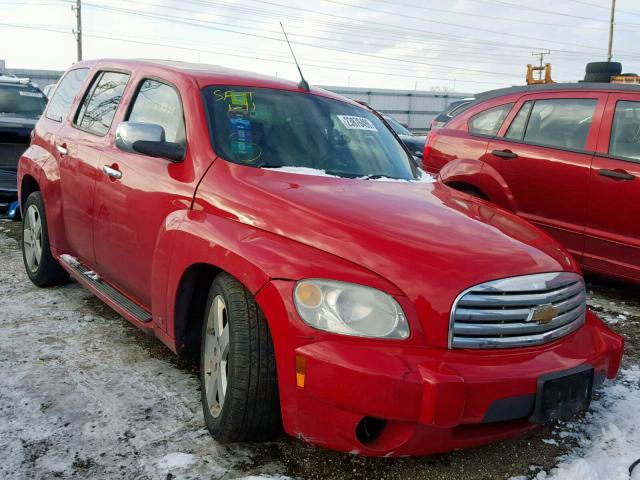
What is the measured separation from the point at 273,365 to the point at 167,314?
81 centimetres

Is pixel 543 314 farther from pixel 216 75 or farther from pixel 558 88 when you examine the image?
pixel 558 88

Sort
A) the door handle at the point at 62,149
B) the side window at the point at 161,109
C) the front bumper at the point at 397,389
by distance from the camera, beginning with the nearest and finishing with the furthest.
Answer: the front bumper at the point at 397,389 < the side window at the point at 161,109 < the door handle at the point at 62,149

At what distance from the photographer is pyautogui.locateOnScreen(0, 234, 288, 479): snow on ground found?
2.48 m

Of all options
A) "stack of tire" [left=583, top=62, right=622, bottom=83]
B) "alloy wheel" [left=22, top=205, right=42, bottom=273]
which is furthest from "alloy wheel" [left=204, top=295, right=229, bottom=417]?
"stack of tire" [left=583, top=62, right=622, bottom=83]

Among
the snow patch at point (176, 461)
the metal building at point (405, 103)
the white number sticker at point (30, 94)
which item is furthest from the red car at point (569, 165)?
the metal building at point (405, 103)

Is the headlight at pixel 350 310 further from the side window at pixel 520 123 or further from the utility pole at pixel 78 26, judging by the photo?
the utility pole at pixel 78 26

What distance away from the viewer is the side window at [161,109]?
3257 millimetres

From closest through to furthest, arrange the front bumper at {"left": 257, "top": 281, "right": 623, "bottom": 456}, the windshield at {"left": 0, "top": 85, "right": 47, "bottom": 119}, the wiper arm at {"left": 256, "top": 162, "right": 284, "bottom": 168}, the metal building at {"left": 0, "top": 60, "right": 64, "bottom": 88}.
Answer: the front bumper at {"left": 257, "top": 281, "right": 623, "bottom": 456} → the wiper arm at {"left": 256, "top": 162, "right": 284, "bottom": 168} → the windshield at {"left": 0, "top": 85, "right": 47, "bottom": 119} → the metal building at {"left": 0, "top": 60, "right": 64, "bottom": 88}

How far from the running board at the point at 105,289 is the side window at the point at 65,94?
1.12 metres

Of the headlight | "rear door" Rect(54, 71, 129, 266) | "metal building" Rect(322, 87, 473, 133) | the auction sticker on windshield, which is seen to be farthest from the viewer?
"metal building" Rect(322, 87, 473, 133)

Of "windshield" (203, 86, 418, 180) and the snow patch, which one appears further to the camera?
"windshield" (203, 86, 418, 180)

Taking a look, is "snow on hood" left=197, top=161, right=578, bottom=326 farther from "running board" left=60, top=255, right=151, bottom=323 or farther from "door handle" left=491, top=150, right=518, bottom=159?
"door handle" left=491, top=150, right=518, bottom=159

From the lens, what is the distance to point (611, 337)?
2744 mm

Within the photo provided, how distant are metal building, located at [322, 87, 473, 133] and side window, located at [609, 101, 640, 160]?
95.3ft
